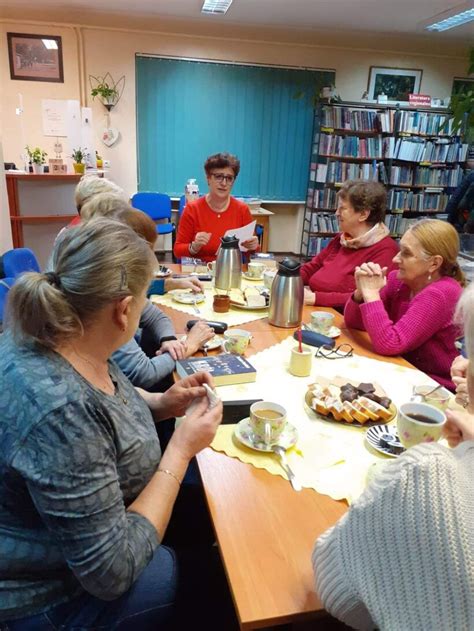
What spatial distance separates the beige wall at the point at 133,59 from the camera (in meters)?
5.36

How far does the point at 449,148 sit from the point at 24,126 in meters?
5.17

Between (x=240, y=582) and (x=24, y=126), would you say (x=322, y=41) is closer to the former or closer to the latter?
(x=24, y=126)

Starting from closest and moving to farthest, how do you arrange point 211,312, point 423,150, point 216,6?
point 211,312
point 216,6
point 423,150

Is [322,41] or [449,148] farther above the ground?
[322,41]

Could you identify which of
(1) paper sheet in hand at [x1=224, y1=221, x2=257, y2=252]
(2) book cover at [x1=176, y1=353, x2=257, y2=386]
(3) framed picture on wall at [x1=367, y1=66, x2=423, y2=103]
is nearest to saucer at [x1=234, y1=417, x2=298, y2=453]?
(2) book cover at [x1=176, y1=353, x2=257, y2=386]

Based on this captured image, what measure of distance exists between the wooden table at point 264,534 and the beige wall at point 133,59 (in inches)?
214

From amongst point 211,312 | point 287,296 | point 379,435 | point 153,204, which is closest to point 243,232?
point 211,312

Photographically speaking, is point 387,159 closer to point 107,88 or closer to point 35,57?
point 107,88

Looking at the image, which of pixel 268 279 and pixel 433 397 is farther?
pixel 268 279

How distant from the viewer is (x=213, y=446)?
109cm

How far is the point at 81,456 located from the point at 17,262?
1.78 m

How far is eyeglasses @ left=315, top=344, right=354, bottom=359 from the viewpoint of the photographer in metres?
1.63

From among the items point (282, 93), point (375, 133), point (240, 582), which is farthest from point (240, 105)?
point (240, 582)

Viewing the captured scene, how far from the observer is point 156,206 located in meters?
5.28
